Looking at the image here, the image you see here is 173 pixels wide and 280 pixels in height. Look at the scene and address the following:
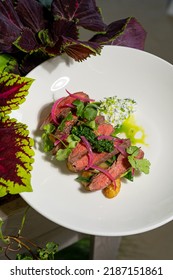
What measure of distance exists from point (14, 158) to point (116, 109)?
26cm

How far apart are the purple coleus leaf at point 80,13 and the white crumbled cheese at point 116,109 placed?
145 mm

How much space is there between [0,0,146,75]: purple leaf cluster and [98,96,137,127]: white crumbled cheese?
11 centimetres

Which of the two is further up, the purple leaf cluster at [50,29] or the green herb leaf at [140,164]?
the purple leaf cluster at [50,29]

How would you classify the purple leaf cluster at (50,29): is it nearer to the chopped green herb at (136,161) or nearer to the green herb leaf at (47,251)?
the chopped green herb at (136,161)

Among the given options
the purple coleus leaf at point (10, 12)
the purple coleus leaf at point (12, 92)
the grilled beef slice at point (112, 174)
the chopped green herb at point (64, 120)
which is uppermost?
the purple coleus leaf at point (10, 12)

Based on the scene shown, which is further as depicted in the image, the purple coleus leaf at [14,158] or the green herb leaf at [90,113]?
the green herb leaf at [90,113]

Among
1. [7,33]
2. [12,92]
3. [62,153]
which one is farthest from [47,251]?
[7,33]

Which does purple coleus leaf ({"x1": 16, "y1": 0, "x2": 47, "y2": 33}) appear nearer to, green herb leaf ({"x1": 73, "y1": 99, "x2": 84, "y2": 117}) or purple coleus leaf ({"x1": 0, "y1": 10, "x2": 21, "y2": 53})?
purple coleus leaf ({"x1": 0, "y1": 10, "x2": 21, "y2": 53})

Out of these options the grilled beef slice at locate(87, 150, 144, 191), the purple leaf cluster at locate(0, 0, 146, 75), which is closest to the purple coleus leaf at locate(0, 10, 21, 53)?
the purple leaf cluster at locate(0, 0, 146, 75)

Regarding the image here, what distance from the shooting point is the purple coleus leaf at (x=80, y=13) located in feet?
2.52

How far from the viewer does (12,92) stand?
0.71 meters

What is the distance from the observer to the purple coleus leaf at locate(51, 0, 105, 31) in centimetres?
77

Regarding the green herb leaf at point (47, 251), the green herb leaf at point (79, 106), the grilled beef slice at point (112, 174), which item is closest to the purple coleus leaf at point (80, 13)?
the green herb leaf at point (79, 106)
